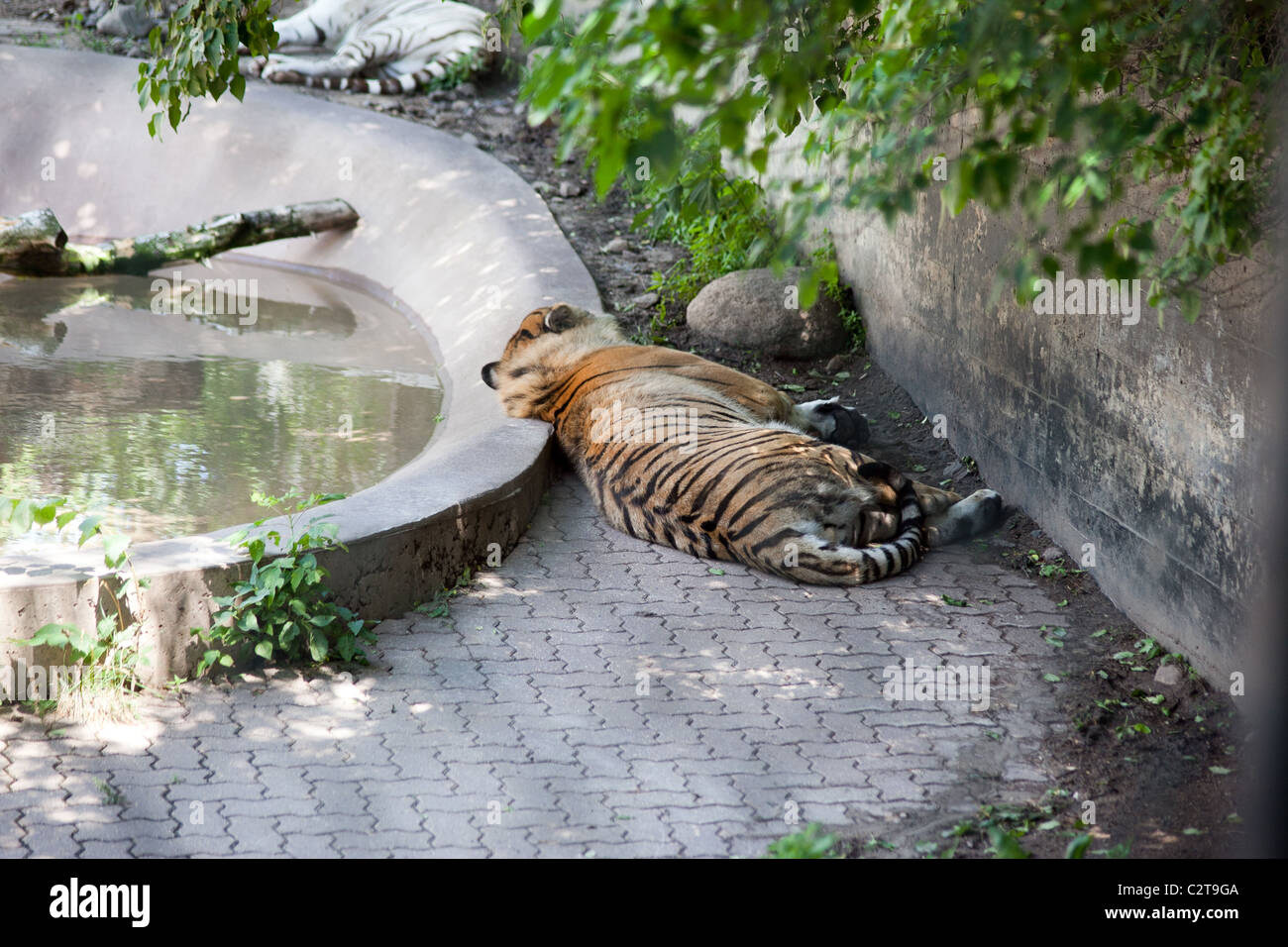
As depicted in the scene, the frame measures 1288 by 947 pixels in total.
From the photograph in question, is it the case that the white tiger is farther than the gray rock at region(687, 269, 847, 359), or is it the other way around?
the white tiger

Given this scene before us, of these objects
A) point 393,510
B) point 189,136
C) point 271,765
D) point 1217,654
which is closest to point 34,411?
point 393,510

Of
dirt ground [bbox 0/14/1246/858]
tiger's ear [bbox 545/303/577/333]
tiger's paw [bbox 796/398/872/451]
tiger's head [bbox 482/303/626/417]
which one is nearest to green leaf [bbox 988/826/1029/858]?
dirt ground [bbox 0/14/1246/858]

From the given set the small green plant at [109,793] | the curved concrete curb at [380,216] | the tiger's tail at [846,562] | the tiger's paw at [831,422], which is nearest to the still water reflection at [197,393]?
the curved concrete curb at [380,216]

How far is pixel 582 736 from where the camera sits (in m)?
3.88

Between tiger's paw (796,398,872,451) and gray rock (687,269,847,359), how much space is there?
4.16 ft

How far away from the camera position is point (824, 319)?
23.8 ft

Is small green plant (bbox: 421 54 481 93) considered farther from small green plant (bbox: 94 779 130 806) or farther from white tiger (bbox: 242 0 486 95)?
small green plant (bbox: 94 779 130 806)

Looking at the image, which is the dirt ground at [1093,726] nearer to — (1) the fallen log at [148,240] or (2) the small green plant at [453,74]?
(1) the fallen log at [148,240]

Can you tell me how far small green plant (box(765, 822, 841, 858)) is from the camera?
117 inches

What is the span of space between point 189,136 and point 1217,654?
9.72 m

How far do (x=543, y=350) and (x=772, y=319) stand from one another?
165cm

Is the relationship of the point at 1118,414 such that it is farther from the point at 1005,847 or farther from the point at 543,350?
the point at 543,350

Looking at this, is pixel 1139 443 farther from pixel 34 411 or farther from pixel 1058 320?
pixel 34 411

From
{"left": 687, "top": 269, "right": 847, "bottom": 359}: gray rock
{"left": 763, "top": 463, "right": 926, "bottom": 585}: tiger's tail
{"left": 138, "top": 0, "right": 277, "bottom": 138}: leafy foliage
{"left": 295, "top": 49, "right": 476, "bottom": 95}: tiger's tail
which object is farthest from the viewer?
{"left": 295, "top": 49, "right": 476, "bottom": 95}: tiger's tail
